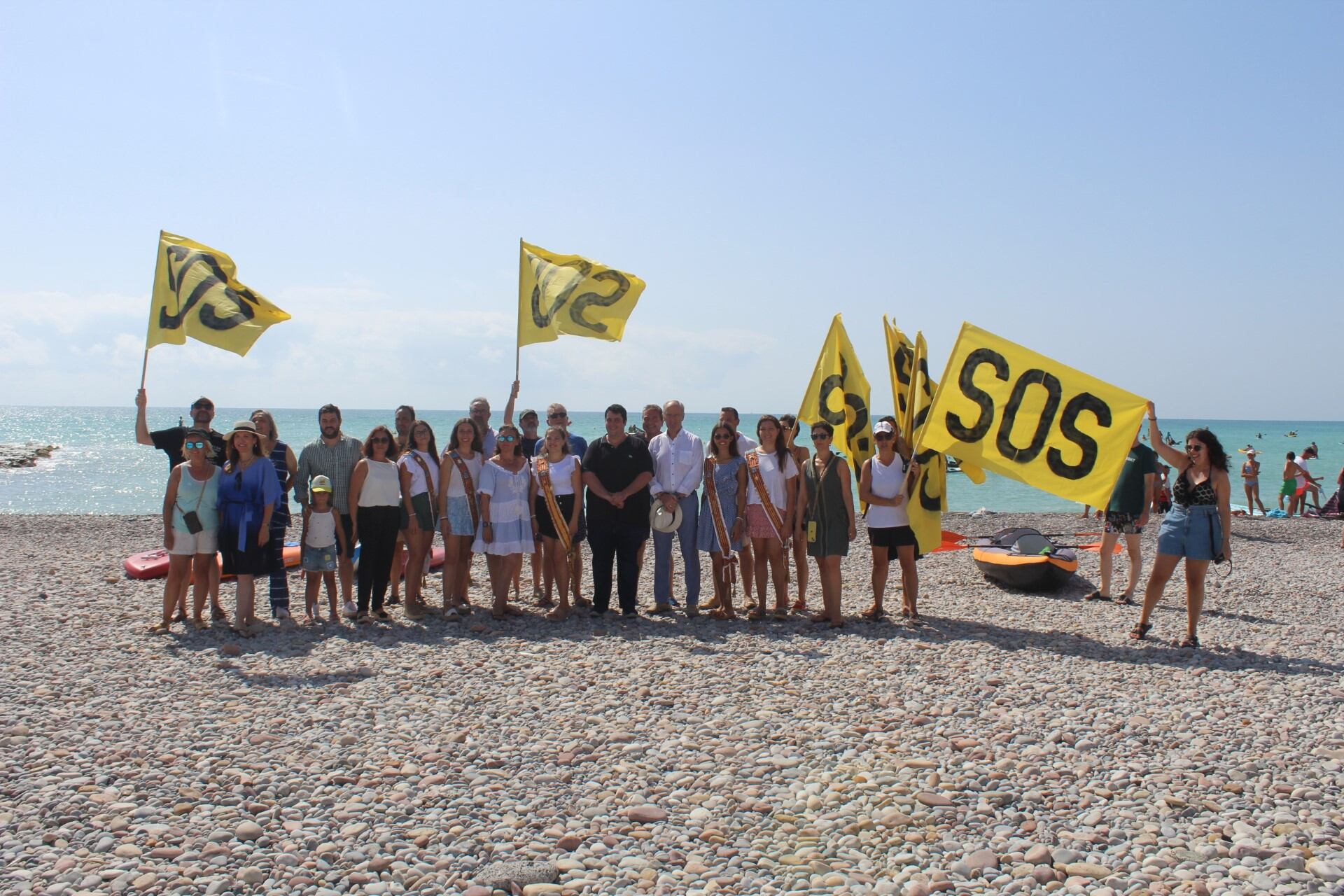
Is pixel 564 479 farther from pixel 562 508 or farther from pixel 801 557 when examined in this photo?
pixel 801 557

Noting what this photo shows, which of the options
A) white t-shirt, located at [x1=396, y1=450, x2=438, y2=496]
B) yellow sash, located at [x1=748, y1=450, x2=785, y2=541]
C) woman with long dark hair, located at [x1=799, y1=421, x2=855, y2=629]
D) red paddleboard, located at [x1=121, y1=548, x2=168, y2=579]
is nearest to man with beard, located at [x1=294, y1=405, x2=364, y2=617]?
white t-shirt, located at [x1=396, y1=450, x2=438, y2=496]

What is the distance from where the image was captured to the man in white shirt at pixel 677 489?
9.05 meters

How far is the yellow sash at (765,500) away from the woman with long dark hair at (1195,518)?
3.22 m

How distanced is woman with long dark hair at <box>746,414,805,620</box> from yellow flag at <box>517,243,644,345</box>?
9.20 ft

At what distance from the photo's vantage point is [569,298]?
36.0ft

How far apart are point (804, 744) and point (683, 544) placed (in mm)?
3841

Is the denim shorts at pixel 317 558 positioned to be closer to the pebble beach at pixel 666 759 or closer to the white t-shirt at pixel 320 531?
the white t-shirt at pixel 320 531

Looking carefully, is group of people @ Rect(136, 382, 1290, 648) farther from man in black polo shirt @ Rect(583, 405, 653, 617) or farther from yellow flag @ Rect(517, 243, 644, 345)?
yellow flag @ Rect(517, 243, 644, 345)

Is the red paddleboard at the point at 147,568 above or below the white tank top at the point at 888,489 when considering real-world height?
below

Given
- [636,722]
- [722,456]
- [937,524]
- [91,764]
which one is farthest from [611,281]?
[91,764]

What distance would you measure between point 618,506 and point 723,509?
40.9 inches

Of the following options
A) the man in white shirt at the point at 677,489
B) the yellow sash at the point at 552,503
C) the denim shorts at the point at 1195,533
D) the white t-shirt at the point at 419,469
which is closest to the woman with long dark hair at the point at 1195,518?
the denim shorts at the point at 1195,533

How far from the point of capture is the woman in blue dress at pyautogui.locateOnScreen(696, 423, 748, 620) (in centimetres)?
910

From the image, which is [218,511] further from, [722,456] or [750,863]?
[750,863]
